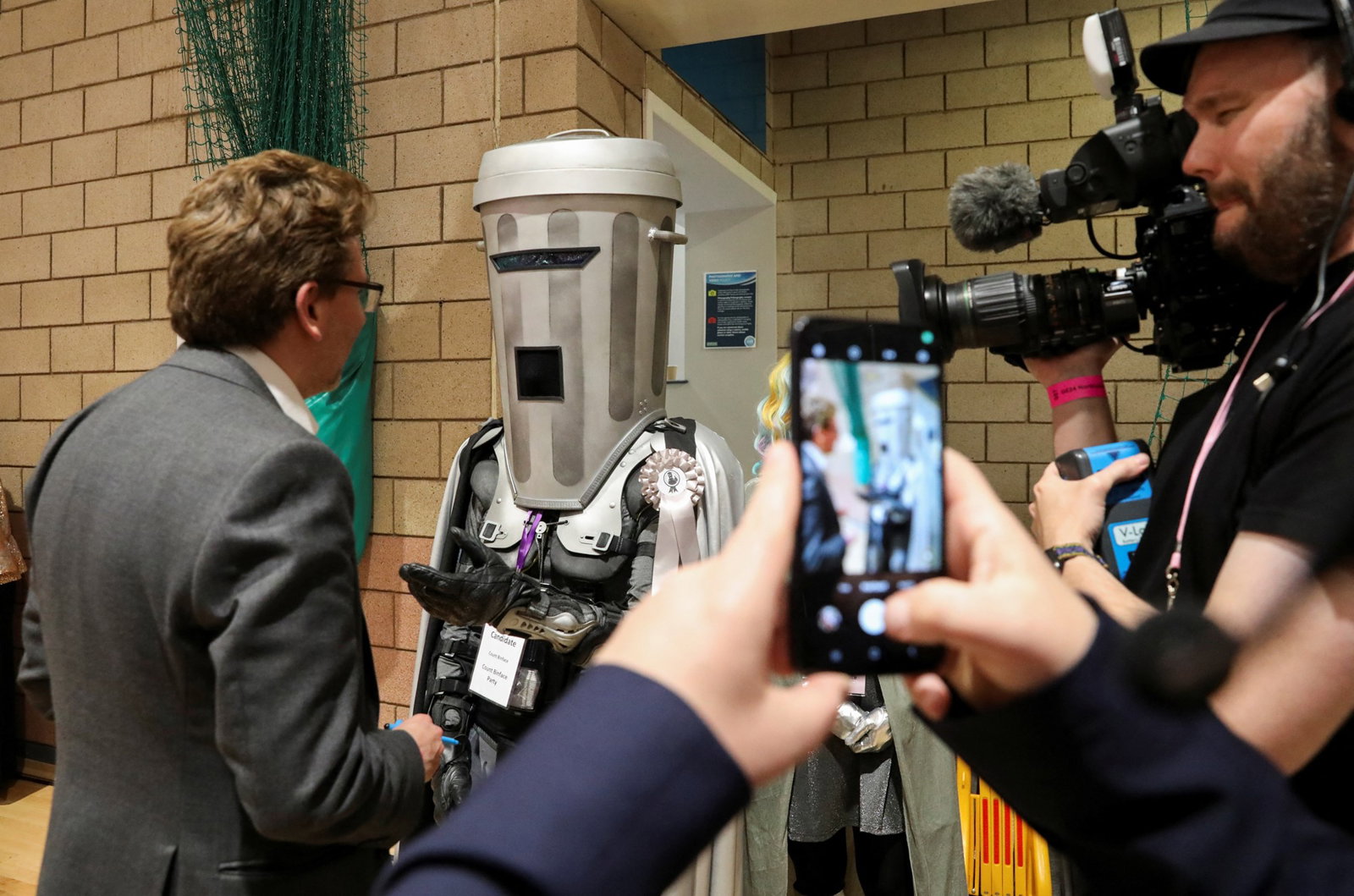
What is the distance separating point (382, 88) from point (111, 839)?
7.43 ft

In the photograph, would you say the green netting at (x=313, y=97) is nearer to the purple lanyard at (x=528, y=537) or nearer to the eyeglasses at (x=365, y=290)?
the purple lanyard at (x=528, y=537)

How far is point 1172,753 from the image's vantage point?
0.36 m

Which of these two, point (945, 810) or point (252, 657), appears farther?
point (945, 810)

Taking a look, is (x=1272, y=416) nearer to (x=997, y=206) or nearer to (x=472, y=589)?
(x=997, y=206)

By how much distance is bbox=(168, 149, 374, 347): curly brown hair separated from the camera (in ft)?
4.00

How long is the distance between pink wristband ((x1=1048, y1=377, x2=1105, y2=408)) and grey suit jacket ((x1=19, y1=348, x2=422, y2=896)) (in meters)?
0.95

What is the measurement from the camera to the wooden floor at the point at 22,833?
9.53ft

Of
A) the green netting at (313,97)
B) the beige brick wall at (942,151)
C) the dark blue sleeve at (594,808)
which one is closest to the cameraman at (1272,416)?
the dark blue sleeve at (594,808)

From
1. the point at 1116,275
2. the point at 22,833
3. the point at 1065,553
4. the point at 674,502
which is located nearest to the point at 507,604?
the point at 674,502

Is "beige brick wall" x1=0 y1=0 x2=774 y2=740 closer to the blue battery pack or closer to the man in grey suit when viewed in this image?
the man in grey suit

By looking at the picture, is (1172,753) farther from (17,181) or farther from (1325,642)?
(17,181)

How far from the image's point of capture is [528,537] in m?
1.99

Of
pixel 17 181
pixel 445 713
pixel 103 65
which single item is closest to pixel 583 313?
pixel 445 713

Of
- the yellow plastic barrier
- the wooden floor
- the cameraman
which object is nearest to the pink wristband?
the cameraman
